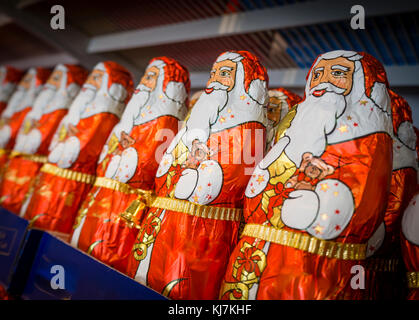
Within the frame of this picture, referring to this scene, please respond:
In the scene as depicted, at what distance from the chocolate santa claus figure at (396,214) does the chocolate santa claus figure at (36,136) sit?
1688 mm

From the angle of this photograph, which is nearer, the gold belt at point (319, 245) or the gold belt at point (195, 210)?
the gold belt at point (319, 245)

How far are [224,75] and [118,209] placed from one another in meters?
0.65

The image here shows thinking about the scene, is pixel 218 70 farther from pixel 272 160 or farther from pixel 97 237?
pixel 97 237

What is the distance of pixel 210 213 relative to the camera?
106 centimetres

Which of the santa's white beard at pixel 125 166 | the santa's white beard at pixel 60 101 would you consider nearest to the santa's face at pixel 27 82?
the santa's white beard at pixel 60 101

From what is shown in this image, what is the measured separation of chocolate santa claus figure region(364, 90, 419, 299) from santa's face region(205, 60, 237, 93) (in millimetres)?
574

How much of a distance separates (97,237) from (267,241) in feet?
2.27

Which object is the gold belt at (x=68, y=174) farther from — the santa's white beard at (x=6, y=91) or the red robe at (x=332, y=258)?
the santa's white beard at (x=6, y=91)

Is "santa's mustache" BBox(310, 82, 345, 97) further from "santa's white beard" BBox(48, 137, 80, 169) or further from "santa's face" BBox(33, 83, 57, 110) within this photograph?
"santa's face" BBox(33, 83, 57, 110)

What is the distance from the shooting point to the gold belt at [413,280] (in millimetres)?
916

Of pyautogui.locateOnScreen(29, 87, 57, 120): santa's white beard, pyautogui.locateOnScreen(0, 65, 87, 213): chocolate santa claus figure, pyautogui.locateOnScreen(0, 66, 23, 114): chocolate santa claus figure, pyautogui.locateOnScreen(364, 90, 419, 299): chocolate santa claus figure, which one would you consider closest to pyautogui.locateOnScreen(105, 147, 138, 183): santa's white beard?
pyautogui.locateOnScreen(0, 65, 87, 213): chocolate santa claus figure

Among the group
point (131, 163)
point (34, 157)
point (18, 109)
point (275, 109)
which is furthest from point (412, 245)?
point (18, 109)

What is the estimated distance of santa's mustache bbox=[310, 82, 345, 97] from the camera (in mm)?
964

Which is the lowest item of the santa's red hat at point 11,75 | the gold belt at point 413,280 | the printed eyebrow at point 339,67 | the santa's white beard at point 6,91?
the gold belt at point 413,280
